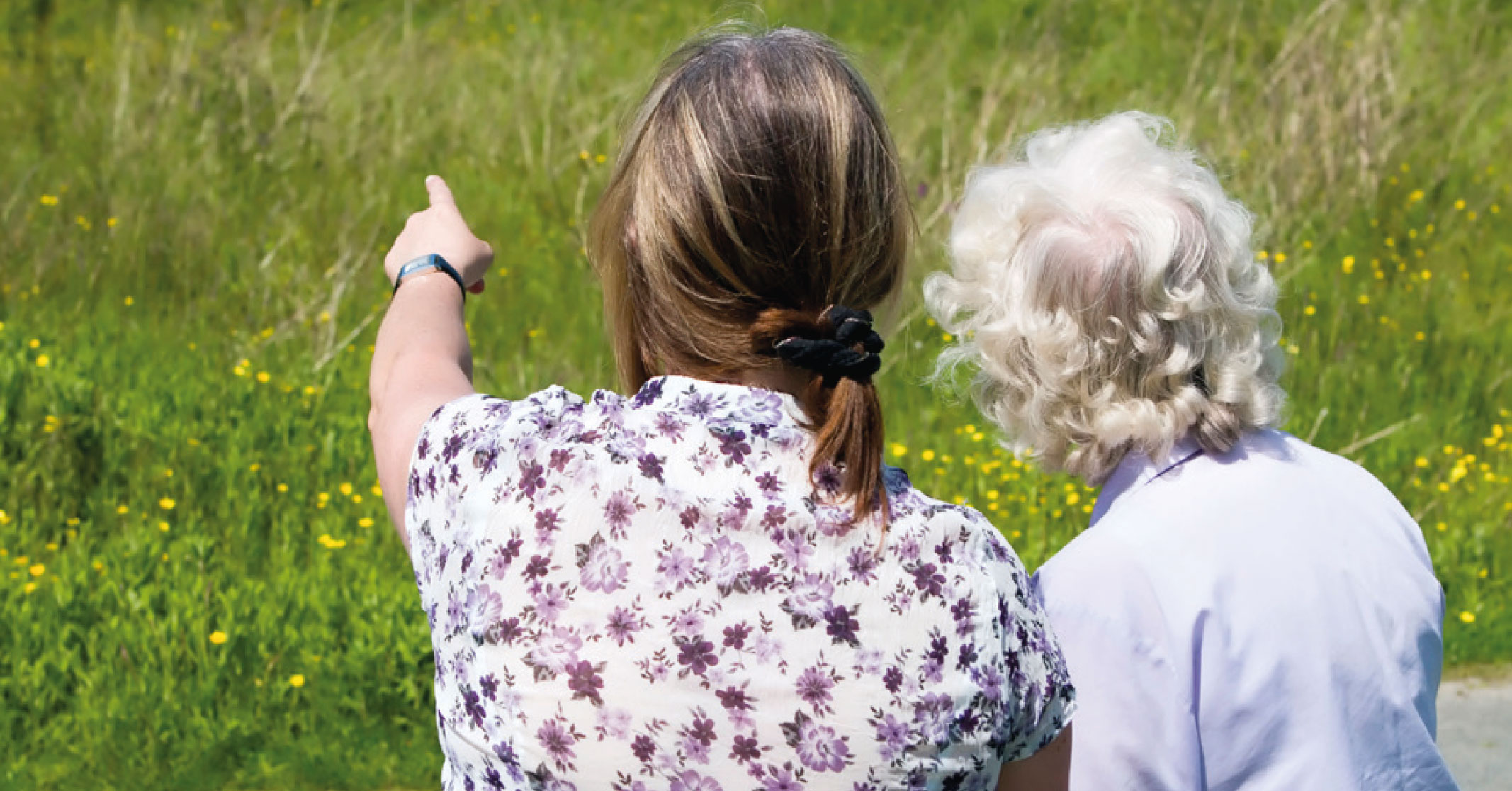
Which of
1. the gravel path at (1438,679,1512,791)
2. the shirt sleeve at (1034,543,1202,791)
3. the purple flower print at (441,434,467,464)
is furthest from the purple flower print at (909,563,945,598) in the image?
the gravel path at (1438,679,1512,791)

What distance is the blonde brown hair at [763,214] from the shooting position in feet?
5.16

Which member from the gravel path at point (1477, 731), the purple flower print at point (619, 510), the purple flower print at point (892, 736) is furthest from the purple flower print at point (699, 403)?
the gravel path at point (1477, 731)

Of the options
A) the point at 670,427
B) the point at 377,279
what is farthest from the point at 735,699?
the point at 377,279

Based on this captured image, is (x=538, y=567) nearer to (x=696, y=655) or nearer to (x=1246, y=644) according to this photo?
(x=696, y=655)

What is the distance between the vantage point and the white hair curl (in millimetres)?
2123

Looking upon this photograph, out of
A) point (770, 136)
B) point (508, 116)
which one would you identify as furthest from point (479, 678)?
point (508, 116)

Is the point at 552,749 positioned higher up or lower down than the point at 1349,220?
higher up

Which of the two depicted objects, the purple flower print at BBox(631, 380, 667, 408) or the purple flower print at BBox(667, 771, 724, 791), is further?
the purple flower print at BBox(631, 380, 667, 408)

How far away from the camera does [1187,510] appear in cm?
210

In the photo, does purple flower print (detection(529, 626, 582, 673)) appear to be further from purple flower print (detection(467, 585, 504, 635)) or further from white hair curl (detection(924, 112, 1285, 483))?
white hair curl (detection(924, 112, 1285, 483))

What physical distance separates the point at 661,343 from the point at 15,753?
2.64m

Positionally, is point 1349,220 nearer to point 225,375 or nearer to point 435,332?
point 225,375

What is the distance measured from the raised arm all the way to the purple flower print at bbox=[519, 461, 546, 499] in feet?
0.54

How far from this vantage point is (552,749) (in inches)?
59.3
